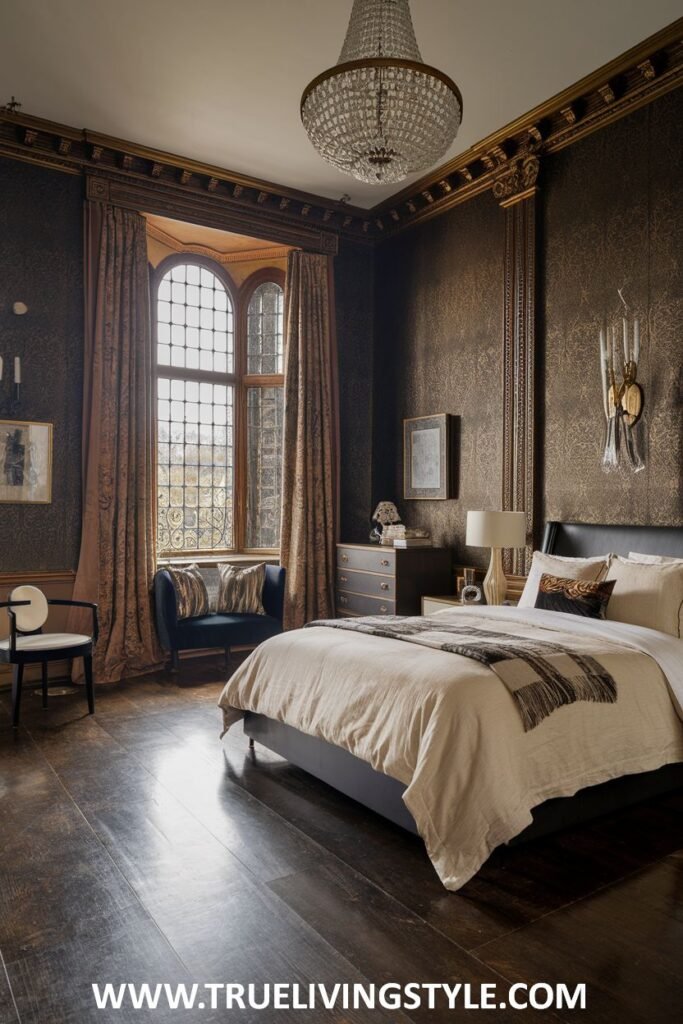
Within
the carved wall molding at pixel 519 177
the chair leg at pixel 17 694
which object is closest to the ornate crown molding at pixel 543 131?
the carved wall molding at pixel 519 177

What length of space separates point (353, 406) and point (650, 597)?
3538 millimetres

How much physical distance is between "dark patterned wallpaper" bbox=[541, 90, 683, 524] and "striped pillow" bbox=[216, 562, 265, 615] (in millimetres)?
2219

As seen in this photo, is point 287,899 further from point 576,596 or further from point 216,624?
point 216,624

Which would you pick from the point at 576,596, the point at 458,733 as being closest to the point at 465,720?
the point at 458,733

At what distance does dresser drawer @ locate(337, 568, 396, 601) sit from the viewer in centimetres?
547

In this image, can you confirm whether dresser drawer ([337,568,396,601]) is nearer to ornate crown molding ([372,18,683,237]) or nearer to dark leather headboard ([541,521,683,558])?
dark leather headboard ([541,521,683,558])

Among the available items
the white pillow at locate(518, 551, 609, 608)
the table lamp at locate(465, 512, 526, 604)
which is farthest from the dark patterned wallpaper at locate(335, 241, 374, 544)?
the white pillow at locate(518, 551, 609, 608)

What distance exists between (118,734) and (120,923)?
188 cm

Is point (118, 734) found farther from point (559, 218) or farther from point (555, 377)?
point (559, 218)

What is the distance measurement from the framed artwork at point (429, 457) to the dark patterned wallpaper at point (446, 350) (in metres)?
0.08

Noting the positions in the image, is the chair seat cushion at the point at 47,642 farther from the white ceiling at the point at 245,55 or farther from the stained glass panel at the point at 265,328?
the white ceiling at the point at 245,55

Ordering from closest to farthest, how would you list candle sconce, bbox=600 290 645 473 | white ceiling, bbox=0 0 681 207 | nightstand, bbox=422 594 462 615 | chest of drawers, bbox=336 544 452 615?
white ceiling, bbox=0 0 681 207
candle sconce, bbox=600 290 645 473
nightstand, bbox=422 594 462 615
chest of drawers, bbox=336 544 452 615

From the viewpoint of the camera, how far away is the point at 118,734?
3.99 m

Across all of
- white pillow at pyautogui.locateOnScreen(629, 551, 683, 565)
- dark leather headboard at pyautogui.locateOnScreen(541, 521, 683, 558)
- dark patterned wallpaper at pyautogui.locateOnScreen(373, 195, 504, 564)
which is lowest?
white pillow at pyautogui.locateOnScreen(629, 551, 683, 565)
